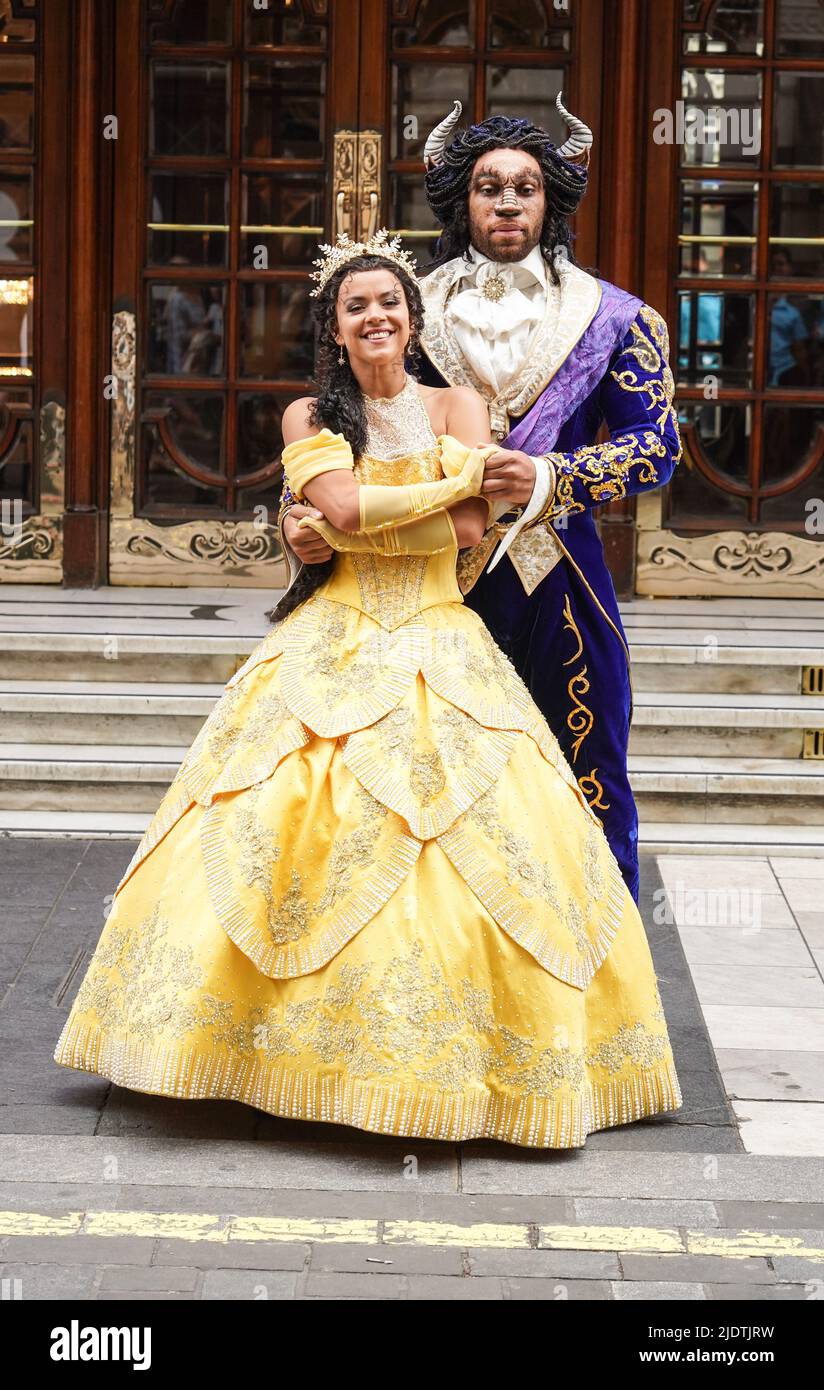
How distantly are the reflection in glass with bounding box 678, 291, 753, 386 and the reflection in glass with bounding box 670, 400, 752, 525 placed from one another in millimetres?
128

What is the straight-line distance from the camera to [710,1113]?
442 centimetres

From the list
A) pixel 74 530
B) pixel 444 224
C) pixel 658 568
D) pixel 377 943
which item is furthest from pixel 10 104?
pixel 377 943

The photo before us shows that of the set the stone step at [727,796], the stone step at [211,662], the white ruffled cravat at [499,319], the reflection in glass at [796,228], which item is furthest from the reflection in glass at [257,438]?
the white ruffled cravat at [499,319]

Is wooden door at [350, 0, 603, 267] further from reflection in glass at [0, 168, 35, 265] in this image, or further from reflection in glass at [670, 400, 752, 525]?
reflection in glass at [0, 168, 35, 265]

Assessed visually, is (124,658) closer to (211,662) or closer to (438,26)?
(211,662)

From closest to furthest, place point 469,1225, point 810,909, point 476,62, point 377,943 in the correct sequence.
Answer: point 469,1225, point 377,943, point 810,909, point 476,62

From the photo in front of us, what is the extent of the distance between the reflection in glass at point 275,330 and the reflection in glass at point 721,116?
1.75 m

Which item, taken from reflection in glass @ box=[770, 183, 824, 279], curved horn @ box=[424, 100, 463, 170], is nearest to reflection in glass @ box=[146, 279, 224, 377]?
reflection in glass @ box=[770, 183, 824, 279]

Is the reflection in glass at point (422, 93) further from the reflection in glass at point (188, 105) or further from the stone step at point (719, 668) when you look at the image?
the stone step at point (719, 668)

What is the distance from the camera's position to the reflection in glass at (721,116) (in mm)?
8531

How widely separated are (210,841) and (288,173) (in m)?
5.10

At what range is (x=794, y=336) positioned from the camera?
8695 mm

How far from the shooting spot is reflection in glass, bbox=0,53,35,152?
866cm

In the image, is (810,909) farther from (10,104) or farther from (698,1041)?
(10,104)
